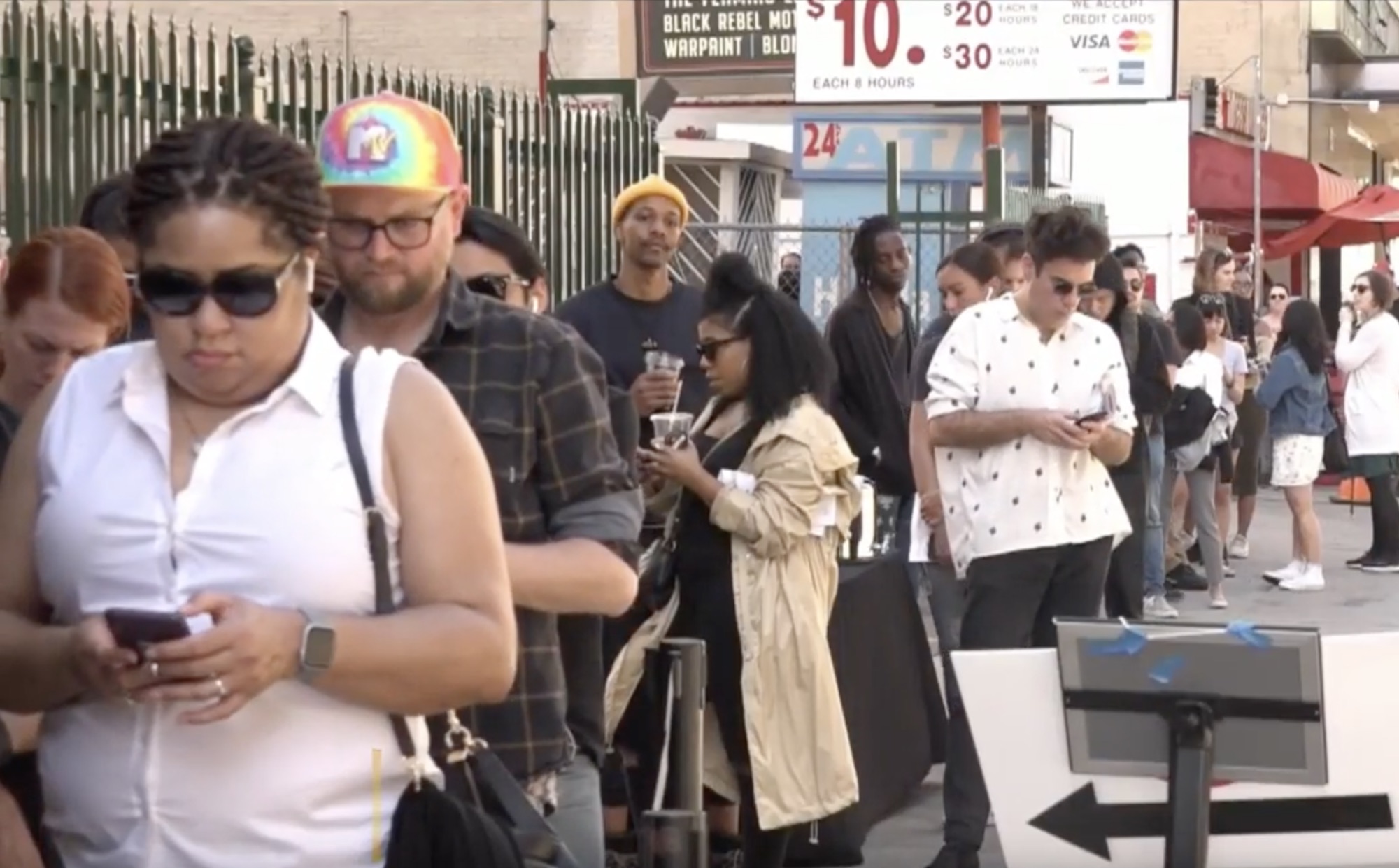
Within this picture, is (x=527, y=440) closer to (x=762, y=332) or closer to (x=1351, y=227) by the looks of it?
(x=762, y=332)

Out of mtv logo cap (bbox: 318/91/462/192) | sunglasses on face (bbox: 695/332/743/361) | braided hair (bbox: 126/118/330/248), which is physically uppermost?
mtv logo cap (bbox: 318/91/462/192)

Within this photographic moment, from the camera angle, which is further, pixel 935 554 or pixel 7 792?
pixel 935 554

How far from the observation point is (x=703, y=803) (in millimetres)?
7344

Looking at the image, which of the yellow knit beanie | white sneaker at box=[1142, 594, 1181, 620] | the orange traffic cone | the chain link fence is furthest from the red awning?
the yellow knit beanie

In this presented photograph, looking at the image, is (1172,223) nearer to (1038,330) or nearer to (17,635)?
(1038,330)

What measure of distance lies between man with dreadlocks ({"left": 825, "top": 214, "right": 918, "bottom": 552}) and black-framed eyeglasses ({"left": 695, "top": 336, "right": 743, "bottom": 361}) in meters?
2.73

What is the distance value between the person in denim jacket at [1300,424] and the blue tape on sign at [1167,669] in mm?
10976

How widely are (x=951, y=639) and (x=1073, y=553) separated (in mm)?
1069

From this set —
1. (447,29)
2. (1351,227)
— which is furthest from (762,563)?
(447,29)

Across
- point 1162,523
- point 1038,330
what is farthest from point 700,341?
point 1162,523

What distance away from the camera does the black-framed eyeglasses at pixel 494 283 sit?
4.72 metres

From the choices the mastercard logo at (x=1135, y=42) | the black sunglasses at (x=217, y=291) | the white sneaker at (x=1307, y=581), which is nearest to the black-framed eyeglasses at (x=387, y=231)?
the black sunglasses at (x=217, y=291)

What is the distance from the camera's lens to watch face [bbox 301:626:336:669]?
2.71 m

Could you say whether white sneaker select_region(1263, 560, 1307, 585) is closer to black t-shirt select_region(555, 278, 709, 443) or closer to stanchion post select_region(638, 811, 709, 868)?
black t-shirt select_region(555, 278, 709, 443)
